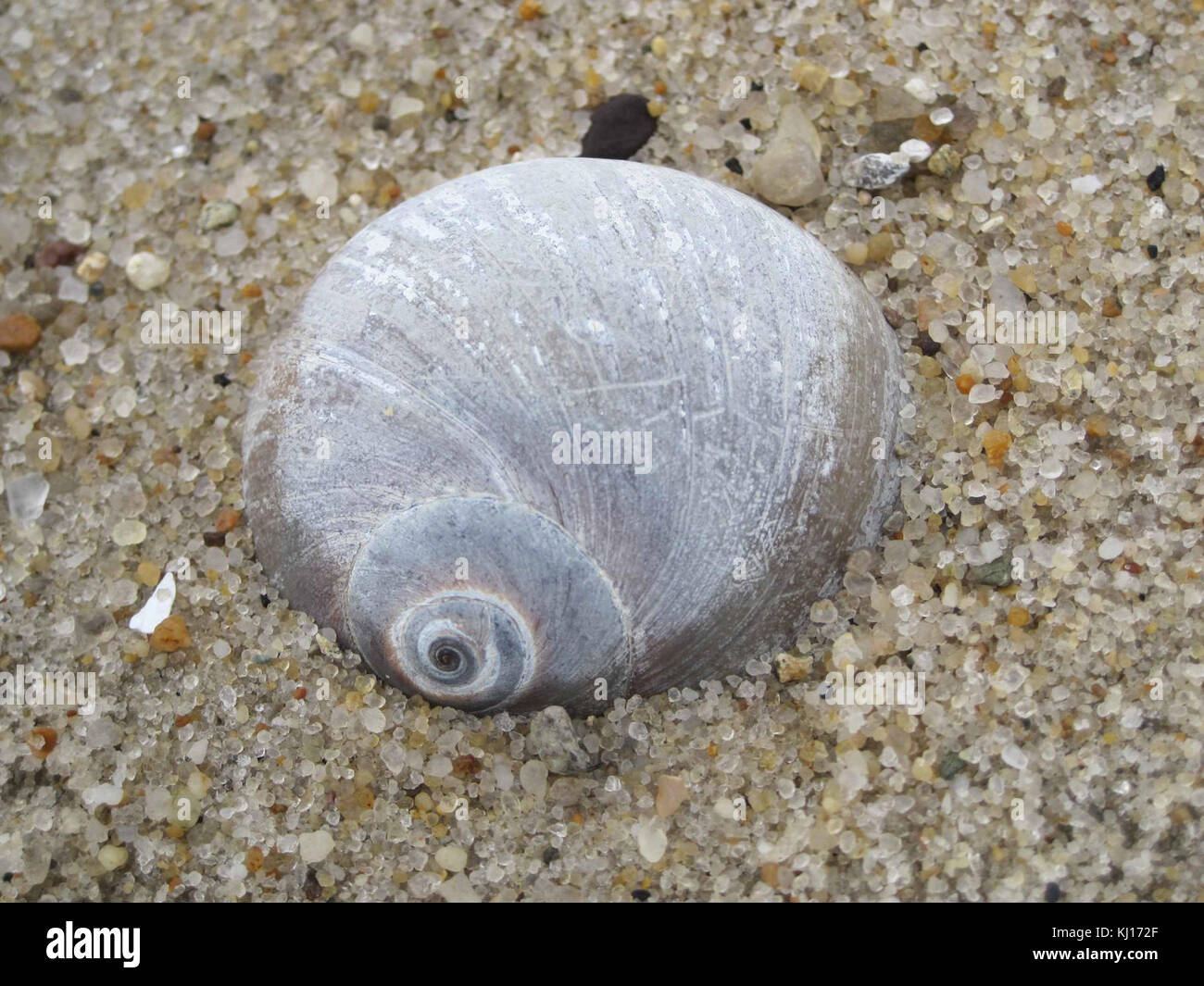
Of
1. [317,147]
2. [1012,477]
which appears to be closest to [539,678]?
[1012,477]

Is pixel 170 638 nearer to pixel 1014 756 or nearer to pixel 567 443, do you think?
pixel 567 443

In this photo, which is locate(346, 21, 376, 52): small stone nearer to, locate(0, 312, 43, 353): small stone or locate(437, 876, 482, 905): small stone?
locate(0, 312, 43, 353): small stone

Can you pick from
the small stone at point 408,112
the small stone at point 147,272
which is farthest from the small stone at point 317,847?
the small stone at point 408,112

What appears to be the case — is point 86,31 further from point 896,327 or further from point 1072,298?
point 1072,298

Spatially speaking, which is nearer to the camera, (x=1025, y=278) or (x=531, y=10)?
(x=1025, y=278)

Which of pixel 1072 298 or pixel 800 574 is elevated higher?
pixel 1072 298

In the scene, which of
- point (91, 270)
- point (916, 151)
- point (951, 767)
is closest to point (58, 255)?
point (91, 270)
